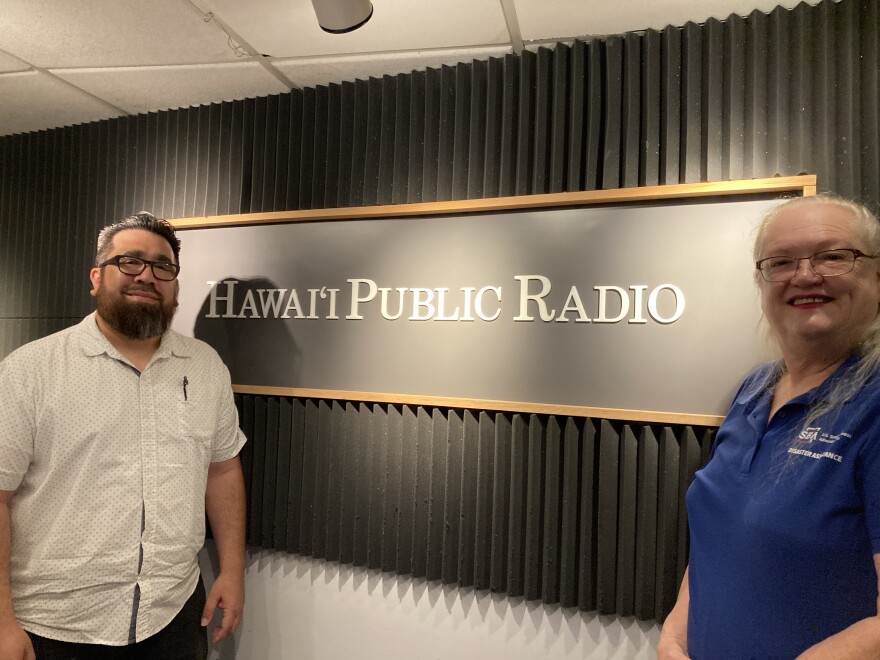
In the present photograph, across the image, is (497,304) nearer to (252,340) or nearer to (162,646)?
(252,340)

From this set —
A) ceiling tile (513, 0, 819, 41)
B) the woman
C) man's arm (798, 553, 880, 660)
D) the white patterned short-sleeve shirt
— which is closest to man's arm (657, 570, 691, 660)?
the woman

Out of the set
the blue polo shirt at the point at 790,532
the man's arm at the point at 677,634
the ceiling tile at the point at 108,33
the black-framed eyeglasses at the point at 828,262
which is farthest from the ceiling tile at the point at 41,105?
the man's arm at the point at 677,634

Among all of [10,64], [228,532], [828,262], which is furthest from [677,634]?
[10,64]

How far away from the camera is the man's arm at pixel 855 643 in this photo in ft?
2.78

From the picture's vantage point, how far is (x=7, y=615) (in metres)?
1.46

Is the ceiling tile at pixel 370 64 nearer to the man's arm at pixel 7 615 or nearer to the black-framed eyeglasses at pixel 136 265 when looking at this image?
the black-framed eyeglasses at pixel 136 265

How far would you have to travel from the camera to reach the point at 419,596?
203 centimetres

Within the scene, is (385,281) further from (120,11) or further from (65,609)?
(65,609)

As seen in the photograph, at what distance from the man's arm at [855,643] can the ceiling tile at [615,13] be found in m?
1.65

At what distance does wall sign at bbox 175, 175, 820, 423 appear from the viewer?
1626mm

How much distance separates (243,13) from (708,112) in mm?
1637

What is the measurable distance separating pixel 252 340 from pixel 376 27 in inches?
53.9

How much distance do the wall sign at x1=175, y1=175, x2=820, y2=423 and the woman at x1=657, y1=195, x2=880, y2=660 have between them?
0.42m

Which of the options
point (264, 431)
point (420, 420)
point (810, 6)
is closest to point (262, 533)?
point (264, 431)
